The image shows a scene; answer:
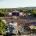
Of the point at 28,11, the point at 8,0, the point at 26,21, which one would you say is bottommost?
the point at 26,21

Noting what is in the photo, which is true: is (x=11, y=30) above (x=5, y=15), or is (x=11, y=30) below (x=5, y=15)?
below

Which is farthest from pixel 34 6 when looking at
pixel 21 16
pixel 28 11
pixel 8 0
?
pixel 8 0

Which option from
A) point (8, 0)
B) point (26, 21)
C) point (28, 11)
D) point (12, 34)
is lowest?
point (12, 34)

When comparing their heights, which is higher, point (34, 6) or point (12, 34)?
point (34, 6)

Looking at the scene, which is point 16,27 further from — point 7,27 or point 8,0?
point 8,0

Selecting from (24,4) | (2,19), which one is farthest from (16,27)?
(24,4)

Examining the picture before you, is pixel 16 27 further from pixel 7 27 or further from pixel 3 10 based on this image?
pixel 3 10

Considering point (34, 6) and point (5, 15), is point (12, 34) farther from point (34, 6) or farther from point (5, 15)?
point (34, 6)

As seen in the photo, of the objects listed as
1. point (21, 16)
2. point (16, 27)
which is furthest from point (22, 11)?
point (16, 27)
